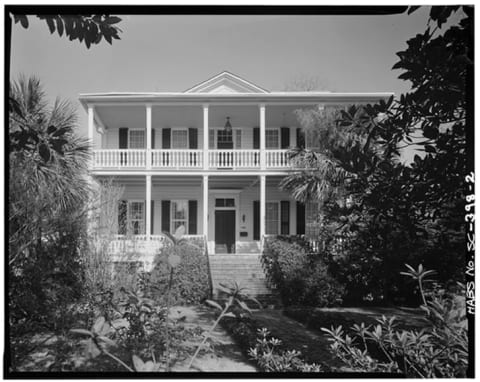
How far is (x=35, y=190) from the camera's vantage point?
3.74m

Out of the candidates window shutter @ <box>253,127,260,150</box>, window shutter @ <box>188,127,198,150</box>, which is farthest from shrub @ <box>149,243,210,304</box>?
window shutter @ <box>253,127,260,150</box>

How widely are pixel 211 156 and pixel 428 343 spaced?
324 inches

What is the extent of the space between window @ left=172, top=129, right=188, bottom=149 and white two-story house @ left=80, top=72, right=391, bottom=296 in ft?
0.09

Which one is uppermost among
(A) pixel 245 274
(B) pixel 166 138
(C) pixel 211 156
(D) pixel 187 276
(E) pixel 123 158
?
(B) pixel 166 138

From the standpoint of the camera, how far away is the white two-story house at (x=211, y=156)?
9.07m

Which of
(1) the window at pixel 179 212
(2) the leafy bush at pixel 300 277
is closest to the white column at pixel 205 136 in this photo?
(1) the window at pixel 179 212

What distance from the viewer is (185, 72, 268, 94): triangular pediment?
32.5 ft

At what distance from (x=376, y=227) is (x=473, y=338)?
1141 millimetres

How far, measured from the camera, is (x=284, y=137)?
10.8 m

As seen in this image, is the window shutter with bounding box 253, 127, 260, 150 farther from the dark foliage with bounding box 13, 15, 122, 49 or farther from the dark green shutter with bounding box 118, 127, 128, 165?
the dark foliage with bounding box 13, 15, 122, 49

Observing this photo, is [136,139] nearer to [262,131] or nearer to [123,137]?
[123,137]

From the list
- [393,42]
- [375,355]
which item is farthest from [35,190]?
[393,42]

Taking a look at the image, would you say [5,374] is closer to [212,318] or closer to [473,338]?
[212,318]

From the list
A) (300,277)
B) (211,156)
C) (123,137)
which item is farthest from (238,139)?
(300,277)
